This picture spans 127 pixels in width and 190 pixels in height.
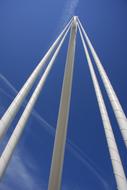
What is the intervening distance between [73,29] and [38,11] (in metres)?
19.4

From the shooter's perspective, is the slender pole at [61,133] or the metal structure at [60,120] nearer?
the metal structure at [60,120]

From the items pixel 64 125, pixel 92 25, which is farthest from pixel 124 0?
pixel 64 125

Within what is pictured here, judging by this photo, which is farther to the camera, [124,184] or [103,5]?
[103,5]

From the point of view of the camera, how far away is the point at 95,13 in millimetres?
55125

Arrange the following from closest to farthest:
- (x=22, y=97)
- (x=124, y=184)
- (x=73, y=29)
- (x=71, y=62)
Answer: (x=124, y=184) → (x=22, y=97) → (x=71, y=62) → (x=73, y=29)

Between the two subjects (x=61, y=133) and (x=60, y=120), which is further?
(x=60, y=120)

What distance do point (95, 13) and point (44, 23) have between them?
8.10 metres

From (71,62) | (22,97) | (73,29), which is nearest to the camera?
(22,97)

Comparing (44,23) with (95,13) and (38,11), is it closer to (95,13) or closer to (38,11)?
(38,11)

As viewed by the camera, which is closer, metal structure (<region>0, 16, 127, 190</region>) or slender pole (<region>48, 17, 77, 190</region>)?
metal structure (<region>0, 16, 127, 190</region>)

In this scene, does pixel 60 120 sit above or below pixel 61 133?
above

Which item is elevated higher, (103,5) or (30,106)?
(103,5)

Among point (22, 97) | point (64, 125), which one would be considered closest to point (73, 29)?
point (64, 125)

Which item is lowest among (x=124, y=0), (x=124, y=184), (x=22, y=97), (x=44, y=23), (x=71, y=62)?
(x=124, y=184)
